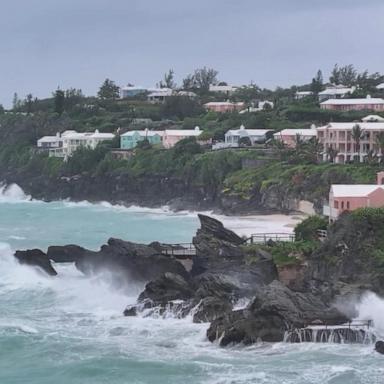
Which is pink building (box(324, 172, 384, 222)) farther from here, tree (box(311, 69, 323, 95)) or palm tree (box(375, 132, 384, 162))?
tree (box(311, 69, 323, 95))

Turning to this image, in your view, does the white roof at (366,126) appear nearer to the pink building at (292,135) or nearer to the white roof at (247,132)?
the pink building at (292,135)

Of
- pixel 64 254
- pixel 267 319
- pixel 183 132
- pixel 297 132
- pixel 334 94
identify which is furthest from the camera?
pixel 334 94

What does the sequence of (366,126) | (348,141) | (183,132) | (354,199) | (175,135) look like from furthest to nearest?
(183,132) < (175,135) < (366,126) < (348,141) < (354,199)

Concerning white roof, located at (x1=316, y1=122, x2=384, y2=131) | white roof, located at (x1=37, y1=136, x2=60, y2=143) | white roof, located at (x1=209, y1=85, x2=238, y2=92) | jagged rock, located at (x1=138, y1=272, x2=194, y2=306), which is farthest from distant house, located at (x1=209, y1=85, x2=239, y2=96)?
jagged rock, located at (x1=138, y1=272, x2=194, y2=306)

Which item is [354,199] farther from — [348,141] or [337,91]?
[337,91]

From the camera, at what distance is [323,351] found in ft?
94.1

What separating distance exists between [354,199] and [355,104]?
200 feet

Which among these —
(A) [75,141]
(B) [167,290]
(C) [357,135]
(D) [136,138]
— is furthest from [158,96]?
(B) [167,290]

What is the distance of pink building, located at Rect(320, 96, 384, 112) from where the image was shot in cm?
10138

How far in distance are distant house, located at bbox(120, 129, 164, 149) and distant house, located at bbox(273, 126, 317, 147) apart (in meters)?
16.9

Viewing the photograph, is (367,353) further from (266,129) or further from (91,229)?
(266,129)

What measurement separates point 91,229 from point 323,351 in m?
37.9

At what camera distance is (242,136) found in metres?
90.6

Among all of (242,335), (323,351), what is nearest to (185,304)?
(242,335)
